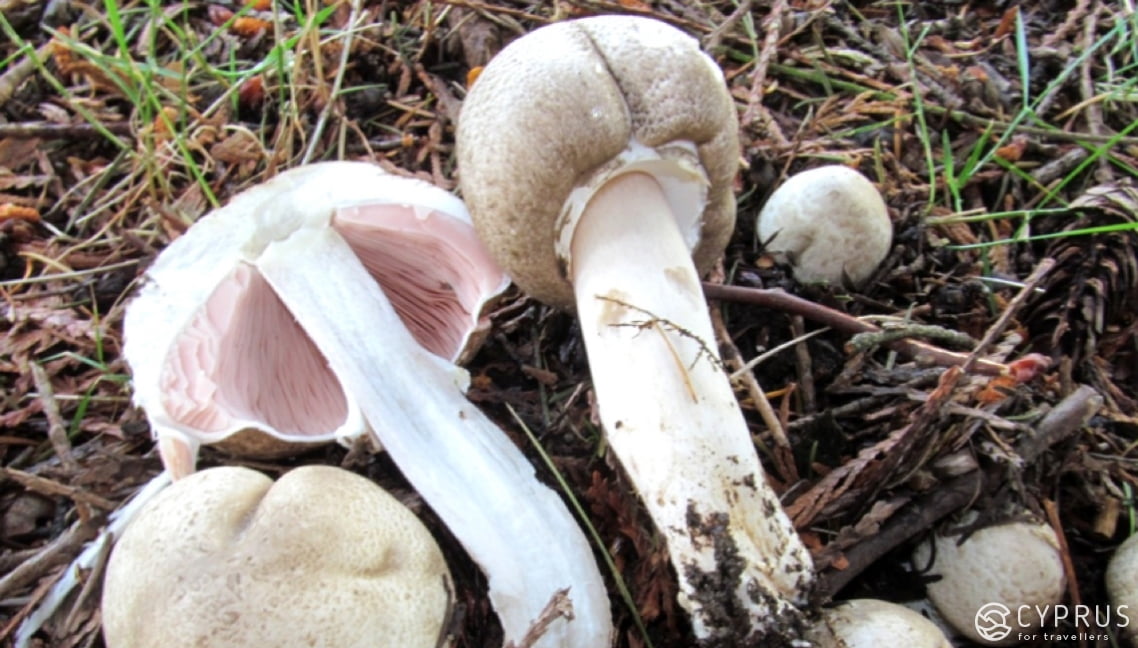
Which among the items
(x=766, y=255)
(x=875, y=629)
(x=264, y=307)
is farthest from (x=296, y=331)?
(x=875, y=629)

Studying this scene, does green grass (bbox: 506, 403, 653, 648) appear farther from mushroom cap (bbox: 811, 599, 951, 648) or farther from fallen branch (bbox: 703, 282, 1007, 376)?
fallen branch (bbox: 703, 282, 1007, 376)

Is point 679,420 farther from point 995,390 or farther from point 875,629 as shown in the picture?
point 995,390

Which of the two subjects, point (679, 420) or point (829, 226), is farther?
point (829, 226)

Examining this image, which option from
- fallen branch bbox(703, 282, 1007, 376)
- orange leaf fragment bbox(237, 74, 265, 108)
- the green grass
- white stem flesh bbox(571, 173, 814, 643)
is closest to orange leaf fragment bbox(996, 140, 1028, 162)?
fallen branch bbox(703, 282, 1007, 376)

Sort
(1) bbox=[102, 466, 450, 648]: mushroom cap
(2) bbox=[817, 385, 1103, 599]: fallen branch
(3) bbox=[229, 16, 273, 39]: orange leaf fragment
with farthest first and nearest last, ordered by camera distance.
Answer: (3) bbox=[229, 16, 273, 39]: orange leaf fragment → (2) bbox=[817, 385, 1103, 599]: fallen branch → (1) bbox=[102, 466, 450, 648]: mushroom cap

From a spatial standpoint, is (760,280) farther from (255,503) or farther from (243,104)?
(243,104)

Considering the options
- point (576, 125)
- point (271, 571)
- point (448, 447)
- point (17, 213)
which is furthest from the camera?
point (17, 213)
